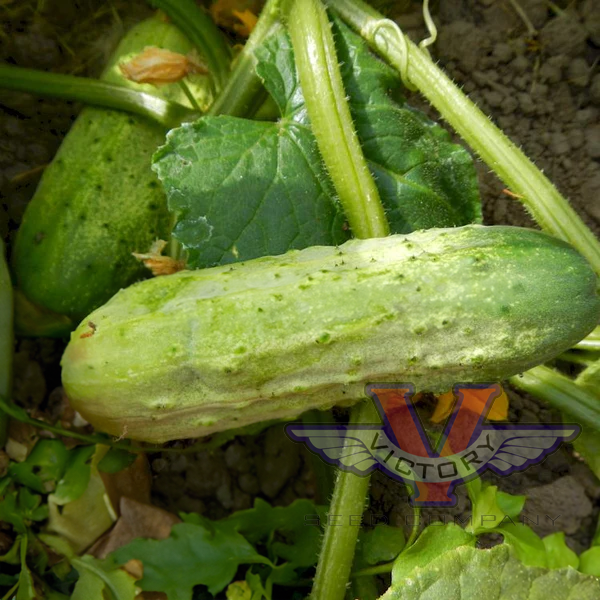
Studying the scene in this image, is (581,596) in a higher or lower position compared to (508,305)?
lower

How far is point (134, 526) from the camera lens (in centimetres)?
192

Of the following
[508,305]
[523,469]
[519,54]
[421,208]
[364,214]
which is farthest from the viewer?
[519,54]

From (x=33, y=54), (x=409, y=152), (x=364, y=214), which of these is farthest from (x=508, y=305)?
(x=33, y=54)

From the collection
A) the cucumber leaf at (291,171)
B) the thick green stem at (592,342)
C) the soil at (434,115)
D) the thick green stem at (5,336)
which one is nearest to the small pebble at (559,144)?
the soil at (434,115)

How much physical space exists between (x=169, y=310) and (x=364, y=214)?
49 centimetres

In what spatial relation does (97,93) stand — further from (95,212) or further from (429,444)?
(429,444)

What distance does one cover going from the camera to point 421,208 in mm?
1802

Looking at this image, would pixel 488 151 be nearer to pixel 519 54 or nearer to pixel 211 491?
pixel 519 54

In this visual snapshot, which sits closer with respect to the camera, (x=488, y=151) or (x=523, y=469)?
(x=488, y=151)

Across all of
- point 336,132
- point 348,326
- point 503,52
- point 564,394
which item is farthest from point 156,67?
point 564,394

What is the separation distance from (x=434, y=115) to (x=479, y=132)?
1.63 feet

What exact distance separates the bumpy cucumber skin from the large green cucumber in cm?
36

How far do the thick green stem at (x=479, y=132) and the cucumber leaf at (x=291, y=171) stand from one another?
0.05 metres

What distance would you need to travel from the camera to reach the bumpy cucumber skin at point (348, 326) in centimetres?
142
